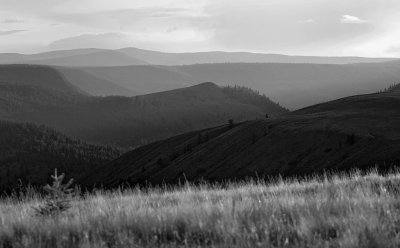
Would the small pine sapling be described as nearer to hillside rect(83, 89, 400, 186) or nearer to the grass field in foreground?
the grass field in foreground

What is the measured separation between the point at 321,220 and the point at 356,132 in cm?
5327

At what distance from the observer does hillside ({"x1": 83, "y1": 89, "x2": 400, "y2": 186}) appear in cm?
5028

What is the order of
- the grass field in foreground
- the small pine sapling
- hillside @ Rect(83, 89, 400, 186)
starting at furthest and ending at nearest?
hillside @ Rect(83, 89, 400, 186) < the small pine sapling < the grass field in foreground

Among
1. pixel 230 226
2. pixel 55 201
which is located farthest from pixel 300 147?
pixel 230 226

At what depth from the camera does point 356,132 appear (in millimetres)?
58844

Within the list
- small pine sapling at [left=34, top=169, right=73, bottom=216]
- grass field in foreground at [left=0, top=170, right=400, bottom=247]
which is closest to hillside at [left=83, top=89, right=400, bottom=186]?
small pine sapling at [left=34, top=169, right=73, bottom=216]

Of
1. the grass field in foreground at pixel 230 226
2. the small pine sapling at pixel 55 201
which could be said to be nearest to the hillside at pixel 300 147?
the small pine sapling at pixel 55 201

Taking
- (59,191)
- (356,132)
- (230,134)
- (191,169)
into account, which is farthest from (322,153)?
(59,191)

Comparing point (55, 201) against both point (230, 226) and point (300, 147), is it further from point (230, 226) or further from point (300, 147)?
point (300, 147)

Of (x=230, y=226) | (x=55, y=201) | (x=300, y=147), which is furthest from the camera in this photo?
(x=300, y=147)

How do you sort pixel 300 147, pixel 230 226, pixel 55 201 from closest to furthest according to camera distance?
pixel 230 226
pixel 55 201
pixel 300 147

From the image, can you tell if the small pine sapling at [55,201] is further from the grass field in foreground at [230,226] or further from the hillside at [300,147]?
the hillside at [300,147]

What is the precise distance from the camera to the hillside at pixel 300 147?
5028 cm

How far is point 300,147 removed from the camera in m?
62.0
